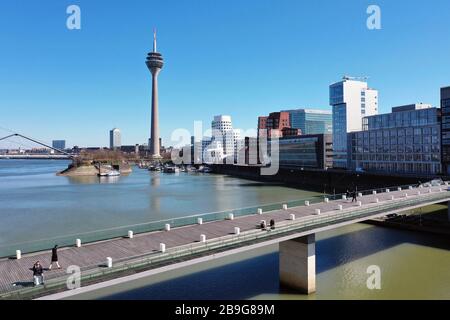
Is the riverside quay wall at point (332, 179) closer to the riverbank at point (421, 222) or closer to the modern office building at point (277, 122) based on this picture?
the riverbank at point (421, 222)

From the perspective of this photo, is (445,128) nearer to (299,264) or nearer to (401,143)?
(401,143)

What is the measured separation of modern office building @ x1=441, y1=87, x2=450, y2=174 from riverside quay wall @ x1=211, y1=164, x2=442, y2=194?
24.4 ft

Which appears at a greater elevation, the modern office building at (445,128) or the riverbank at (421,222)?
the modern office building at (445,128)

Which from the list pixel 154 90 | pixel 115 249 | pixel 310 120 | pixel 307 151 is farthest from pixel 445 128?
pixel 154 90

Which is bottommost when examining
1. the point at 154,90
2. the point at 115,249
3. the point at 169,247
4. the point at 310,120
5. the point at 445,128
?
the point at 115,249

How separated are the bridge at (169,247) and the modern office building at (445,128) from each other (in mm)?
41862

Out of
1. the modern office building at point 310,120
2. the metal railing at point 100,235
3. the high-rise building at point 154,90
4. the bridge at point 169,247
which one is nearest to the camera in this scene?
the bridge at point 169,247

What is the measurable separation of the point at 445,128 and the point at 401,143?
11013mm

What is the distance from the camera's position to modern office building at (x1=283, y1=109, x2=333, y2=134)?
170 metres

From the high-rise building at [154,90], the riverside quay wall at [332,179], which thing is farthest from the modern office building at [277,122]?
the high-rise building at [154,90]

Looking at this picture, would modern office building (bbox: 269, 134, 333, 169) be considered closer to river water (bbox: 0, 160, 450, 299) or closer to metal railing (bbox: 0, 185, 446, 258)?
river water (bbox: 0, 160, 450, 299)

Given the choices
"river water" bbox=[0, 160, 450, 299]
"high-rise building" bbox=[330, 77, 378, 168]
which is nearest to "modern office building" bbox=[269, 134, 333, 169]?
"high-rise building" bbox=[330, 77, 378, 168]

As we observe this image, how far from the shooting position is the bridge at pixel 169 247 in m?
11.5

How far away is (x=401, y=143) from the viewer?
67188mm
